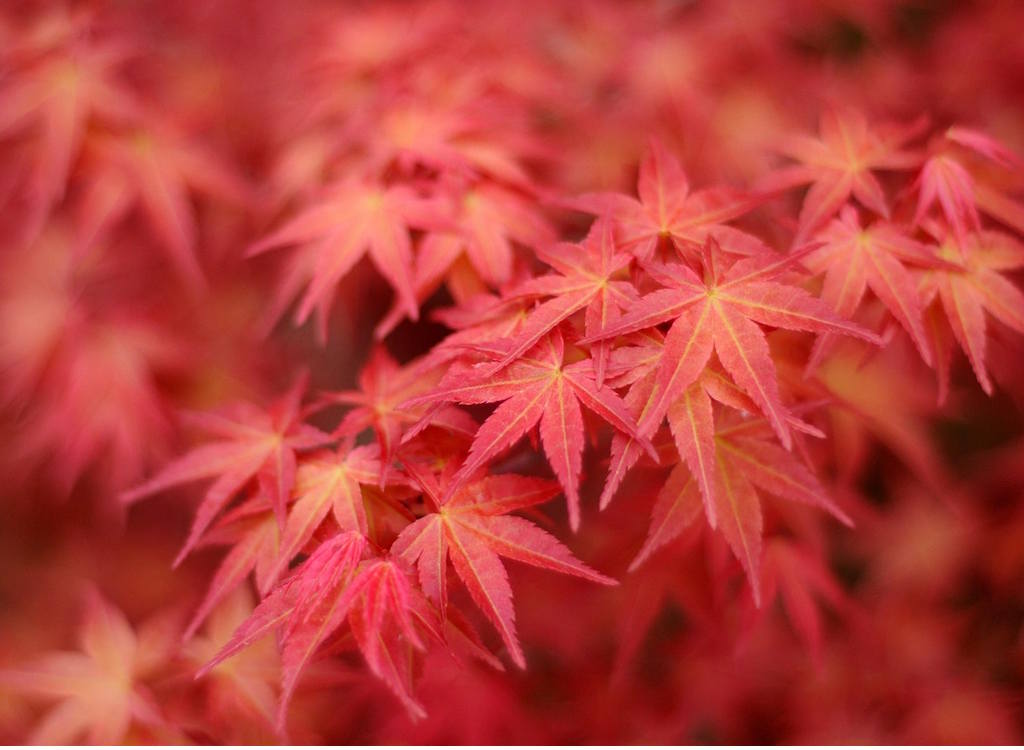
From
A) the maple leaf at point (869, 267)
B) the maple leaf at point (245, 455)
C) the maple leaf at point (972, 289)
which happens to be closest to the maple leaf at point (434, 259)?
the maple leaf at point (245, 455)

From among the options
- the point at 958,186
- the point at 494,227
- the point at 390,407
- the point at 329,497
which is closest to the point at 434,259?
the point at 494,227

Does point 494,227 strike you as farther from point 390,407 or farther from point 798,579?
point 798,579

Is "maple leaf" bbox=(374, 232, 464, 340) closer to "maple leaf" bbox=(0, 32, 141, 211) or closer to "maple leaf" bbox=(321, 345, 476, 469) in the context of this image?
"maple leaf" bbox=(321, 345, 476, 469)

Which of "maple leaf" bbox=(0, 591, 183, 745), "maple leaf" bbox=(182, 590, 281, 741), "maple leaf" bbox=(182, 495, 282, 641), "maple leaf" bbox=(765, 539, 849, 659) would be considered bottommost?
"maple leaf" bbox=(765, 539, 849, 659)

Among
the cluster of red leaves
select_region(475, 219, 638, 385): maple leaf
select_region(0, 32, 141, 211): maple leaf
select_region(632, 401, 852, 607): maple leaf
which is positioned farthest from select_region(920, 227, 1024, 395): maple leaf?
select_region(0, 32, 141, 211): maple leaf

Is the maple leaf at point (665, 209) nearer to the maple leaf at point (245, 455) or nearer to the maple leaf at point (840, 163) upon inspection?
the maple leaf at point (840, 163)

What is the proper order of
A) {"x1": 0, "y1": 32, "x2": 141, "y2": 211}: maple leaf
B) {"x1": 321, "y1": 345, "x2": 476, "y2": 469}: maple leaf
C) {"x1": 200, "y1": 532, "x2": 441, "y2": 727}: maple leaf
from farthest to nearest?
1. {"x1": 0, "y1": 32, "x2": 141, "y2": 211}: maple leaf
2. {"x1": 321, "y1": 345, "x2": 476, "y2": 469}: maple leaf
3. {"x1": 200, "y1": 532, "x2": 441, "y2": 727}: maple leaf

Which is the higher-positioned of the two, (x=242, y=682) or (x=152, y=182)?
(x=152, y=182)

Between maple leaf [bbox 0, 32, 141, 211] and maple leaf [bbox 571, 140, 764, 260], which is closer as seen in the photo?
maple leaf [bbox 571, 140, 764, 260]
